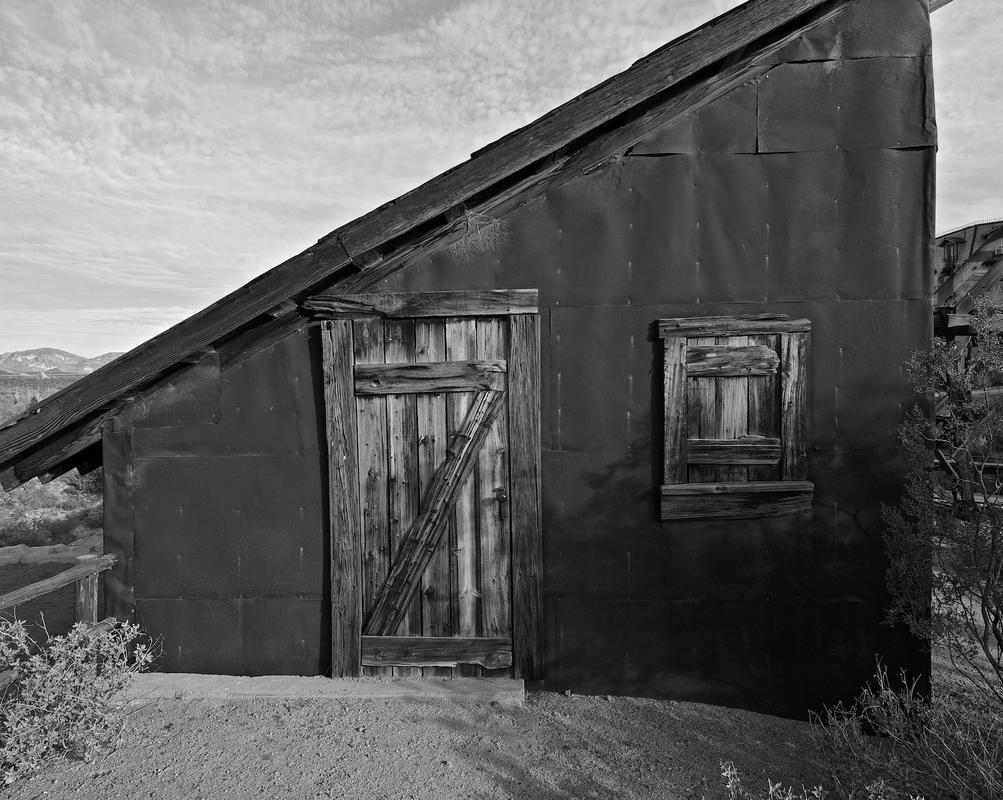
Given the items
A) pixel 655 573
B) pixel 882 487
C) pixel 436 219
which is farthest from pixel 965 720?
pixel 436 219

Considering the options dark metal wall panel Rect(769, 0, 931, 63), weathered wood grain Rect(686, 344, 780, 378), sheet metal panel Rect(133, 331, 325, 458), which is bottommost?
sheet metal panel Rect(133, 331, 325, 458)

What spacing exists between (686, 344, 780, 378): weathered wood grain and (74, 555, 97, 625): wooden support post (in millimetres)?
4969

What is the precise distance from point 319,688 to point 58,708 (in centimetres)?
163

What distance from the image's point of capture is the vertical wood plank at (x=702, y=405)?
4.12 metres

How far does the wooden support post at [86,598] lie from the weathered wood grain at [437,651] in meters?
2.17

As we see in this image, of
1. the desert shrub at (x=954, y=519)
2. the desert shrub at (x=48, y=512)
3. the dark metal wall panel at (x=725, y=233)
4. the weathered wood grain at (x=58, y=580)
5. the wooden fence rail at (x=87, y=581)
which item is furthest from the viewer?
the desert shrub at (x=48, y=512)

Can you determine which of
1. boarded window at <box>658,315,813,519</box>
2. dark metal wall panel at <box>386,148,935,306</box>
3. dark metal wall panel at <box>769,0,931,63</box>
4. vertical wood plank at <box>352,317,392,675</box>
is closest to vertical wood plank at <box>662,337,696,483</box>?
boarded window at <box>658,315,813,519</box>

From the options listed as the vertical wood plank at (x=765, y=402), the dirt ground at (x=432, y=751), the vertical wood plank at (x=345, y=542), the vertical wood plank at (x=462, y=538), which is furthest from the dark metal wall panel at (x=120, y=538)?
the vertical wood plank at (x=765, y=402)

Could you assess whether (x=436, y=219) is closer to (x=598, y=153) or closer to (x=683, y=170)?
(x=598, y=153)

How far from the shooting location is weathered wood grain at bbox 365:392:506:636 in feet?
13.9

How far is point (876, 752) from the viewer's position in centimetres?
320

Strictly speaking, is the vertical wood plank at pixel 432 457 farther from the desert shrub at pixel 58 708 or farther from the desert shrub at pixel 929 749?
the desert shrub at pixel 929 749

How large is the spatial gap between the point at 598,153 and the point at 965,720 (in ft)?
15.3

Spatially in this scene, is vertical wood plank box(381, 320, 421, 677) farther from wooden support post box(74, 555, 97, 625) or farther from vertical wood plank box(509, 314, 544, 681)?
wooden support post box(74, 555, 97, 625)
